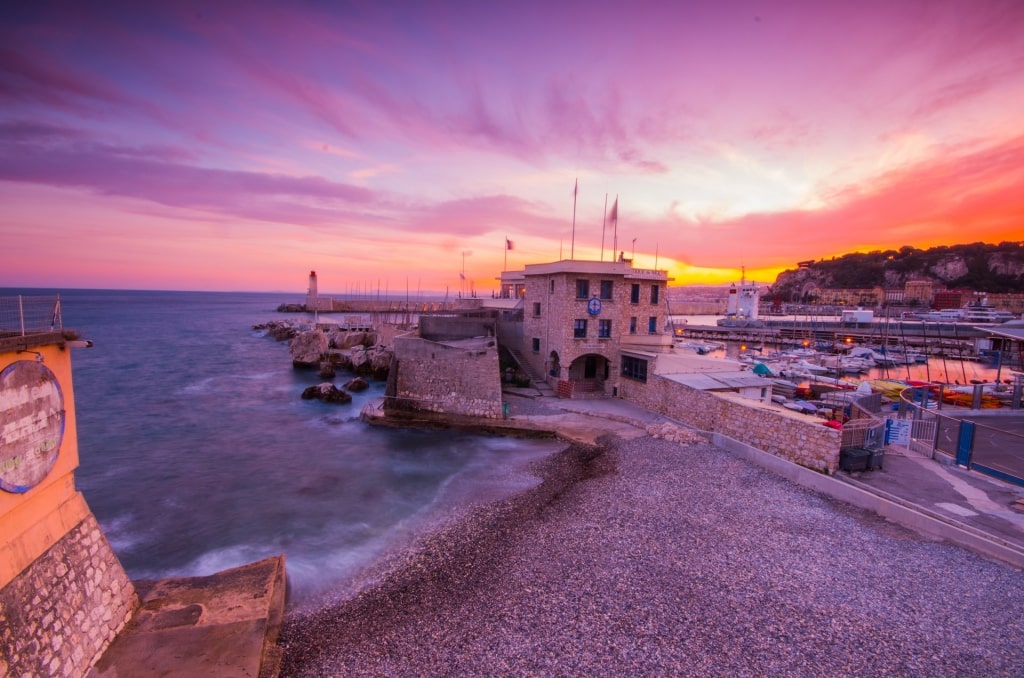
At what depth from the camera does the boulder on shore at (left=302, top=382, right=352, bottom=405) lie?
1310 inches

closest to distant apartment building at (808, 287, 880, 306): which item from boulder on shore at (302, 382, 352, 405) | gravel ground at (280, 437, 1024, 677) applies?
boulder on shore at (302, 382, 352, 405)

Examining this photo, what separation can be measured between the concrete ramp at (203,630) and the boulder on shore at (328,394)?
22.0 m

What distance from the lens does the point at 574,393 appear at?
28.8 meters

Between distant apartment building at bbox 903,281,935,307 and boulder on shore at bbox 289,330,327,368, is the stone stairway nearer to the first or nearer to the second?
boulder on shore at bbox 289,330,327,368

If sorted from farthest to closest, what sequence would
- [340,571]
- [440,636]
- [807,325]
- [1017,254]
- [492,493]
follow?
[1017,254] → [807,325] → [492,493] → [340,571] → [440,636]

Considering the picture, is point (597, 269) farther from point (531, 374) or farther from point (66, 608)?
point (66, 608)

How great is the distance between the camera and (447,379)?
2669 centimetres

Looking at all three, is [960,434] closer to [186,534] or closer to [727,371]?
[727,371]

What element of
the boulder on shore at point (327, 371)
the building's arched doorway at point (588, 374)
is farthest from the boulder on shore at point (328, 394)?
the building's arched doorway at point (588, 374)

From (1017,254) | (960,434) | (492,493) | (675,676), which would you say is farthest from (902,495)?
(1017,254)

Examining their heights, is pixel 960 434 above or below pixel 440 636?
above

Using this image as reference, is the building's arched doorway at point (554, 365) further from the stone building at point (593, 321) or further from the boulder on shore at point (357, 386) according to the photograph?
the boulder on shore at point (357, 386)

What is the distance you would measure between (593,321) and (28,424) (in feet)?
80.3

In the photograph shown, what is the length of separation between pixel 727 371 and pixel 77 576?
25203 mm
